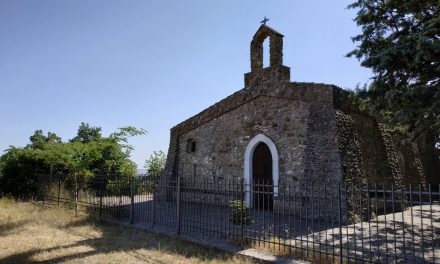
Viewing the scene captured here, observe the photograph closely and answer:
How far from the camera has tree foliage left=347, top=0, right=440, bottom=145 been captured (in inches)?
255

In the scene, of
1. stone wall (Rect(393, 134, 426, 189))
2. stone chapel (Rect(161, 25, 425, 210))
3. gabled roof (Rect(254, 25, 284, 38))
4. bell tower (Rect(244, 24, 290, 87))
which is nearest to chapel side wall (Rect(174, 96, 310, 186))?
stone chapel (Rect(161, 25, 425, 210))

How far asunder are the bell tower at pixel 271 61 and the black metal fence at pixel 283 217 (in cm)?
393

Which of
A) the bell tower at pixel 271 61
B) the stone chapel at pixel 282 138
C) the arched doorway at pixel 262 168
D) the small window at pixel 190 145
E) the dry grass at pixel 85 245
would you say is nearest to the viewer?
the dry grass at pixel 85 245

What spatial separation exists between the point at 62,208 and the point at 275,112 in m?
7.80

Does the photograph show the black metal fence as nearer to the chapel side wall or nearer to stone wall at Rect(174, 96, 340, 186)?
stone wall at Rect(174, 96, 340, 186)

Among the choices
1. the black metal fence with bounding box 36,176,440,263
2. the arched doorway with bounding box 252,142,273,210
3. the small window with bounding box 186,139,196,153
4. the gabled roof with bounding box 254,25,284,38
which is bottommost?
the black metal fence with bounding box 36,176,440,263

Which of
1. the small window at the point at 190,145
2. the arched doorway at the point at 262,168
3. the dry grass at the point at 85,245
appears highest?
the small window at the point at 190,145

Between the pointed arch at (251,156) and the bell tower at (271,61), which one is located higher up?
the bell tower at (271,61)

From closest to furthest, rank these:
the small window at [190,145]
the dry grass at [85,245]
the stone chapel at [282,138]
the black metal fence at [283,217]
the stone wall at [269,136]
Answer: the black metal fence at [283,217]
the dry grass at [85,245]
the stone chapel at [282,138]
the stone wall at [269,136]
the small window at [190,145]

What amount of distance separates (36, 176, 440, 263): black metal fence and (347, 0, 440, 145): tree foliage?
5.38ft

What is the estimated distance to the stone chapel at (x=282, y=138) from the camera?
9984 mm

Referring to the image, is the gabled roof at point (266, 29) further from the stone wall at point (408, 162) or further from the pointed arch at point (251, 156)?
the stone wall at point (408, 162)

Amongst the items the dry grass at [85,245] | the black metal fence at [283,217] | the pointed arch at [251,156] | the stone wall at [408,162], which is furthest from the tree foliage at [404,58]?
the stone wall at [408,162]

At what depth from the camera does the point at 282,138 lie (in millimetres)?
11109
